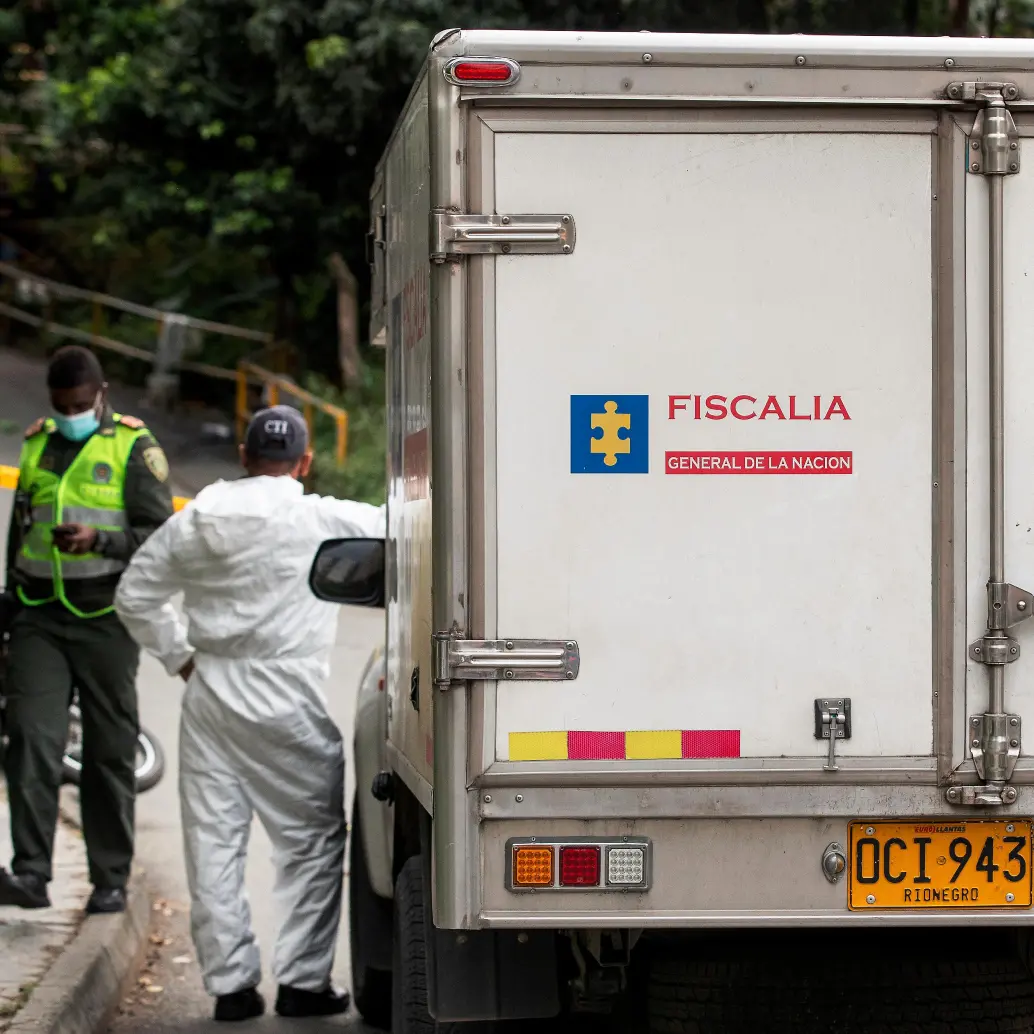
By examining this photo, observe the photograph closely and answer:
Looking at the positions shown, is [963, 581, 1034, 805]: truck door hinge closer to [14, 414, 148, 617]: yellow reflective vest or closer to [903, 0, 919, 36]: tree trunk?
[14, 414, 148, 617]: yellow reflective vest

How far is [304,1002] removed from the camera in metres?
6.33

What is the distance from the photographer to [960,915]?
3.78 m

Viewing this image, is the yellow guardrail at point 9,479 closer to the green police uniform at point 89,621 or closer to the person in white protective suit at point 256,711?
the green police uniform at point 89,621

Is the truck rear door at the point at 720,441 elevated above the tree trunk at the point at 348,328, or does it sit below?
below

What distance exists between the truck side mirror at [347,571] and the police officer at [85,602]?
1.74 m

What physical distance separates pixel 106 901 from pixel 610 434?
3.97 metres

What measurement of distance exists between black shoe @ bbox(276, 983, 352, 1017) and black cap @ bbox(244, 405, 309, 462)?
1781mm

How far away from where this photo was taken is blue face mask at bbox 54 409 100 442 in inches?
280

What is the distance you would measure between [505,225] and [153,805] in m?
6.30

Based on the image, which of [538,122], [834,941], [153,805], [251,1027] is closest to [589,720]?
[834,941]

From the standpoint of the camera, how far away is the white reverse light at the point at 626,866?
3.76 meters

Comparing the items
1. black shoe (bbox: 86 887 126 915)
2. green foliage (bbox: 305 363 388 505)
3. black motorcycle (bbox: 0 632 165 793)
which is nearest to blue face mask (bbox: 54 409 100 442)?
black motorcycle (bbox: 0 632 165 793)

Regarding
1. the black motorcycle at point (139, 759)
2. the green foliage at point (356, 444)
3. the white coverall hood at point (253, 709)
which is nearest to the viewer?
the white coverall hood at point (253, 709)

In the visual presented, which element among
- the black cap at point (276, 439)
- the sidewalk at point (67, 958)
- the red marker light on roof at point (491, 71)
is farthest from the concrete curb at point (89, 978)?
the red marker light on roof at point (491, 71)
